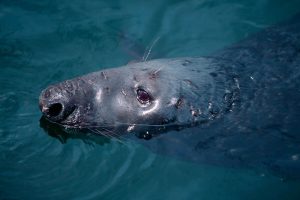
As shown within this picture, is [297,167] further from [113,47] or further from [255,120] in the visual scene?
[113,47]

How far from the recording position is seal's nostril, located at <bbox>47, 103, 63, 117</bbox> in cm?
366

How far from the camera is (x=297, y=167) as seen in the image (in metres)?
4.41

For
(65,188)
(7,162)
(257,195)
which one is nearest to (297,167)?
(257,195)

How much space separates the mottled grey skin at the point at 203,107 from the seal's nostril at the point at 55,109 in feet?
0.05

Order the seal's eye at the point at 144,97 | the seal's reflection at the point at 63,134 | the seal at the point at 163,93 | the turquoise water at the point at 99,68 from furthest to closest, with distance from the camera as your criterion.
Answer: the turquoise water at the point at 99,68
the seal's reflection at the point at 63,134
the seal's eye at the point at 144,97
the seal at the point at 163,93

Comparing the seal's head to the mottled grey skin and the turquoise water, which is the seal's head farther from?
the turquoise water

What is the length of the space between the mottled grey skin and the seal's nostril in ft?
0.05

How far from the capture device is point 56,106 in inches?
145

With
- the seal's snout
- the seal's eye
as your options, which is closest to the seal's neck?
the seal's eye

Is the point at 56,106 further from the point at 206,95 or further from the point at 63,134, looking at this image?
the point at 206,95

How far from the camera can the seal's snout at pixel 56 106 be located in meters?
3.66

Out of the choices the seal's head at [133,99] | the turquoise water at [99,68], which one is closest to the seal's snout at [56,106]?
the seal's head at [133,99]

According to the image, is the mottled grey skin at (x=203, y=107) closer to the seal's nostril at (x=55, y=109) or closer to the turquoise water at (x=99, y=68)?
the seal's nostril at (x=55, y=109)

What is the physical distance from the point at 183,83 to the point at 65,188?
71.3 inches
